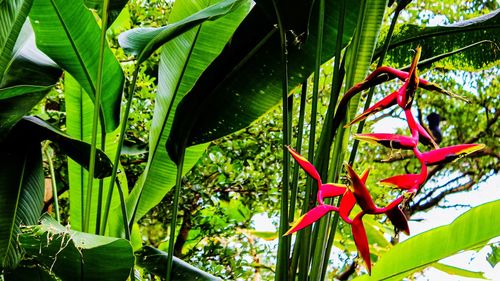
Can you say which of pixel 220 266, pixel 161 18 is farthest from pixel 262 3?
pixel 161 18

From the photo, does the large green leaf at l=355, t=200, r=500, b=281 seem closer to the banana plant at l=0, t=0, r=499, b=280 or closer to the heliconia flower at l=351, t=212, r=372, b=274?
the banana plant at l=0, t=0, r=499, b=280

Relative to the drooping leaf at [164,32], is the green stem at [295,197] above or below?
below

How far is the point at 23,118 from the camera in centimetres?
93

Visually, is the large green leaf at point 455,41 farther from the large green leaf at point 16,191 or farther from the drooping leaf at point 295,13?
the large green leaf at point 16,191

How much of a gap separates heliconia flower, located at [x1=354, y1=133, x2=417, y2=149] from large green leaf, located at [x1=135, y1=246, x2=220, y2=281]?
1.81 feet

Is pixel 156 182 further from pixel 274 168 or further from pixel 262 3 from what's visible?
pixel 274 168

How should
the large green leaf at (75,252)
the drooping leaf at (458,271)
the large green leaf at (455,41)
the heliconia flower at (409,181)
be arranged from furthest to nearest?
the drooping leaf at (458,271)
the large green leaf at (455,41)
the large green leaf at (75,252)
the heliconia flower at (409,181)

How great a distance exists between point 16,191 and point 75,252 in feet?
0.92

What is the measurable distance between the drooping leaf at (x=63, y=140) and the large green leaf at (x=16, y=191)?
0.16 ft

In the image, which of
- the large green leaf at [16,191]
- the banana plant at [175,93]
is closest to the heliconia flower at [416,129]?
the banana plant at [175,93]

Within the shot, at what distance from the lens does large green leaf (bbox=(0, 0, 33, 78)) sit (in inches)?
35.5

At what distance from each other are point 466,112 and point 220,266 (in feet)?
8.15

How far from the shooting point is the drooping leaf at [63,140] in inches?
35.6

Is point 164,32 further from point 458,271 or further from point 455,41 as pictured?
point 458,271
